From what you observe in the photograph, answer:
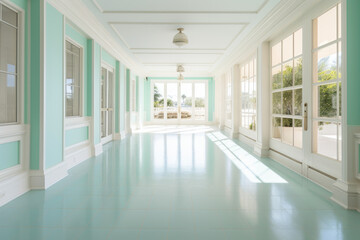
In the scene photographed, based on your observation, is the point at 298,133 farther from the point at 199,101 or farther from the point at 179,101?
the point at 179,101

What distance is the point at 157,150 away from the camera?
5.79 m

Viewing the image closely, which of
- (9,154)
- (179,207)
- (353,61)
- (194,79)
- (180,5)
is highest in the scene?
(194,79)

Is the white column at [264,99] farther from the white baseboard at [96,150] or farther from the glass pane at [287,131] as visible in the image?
the white baseboard at [96,150]

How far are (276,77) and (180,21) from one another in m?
2.21

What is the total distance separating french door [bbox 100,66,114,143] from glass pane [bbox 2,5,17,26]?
3441 mm

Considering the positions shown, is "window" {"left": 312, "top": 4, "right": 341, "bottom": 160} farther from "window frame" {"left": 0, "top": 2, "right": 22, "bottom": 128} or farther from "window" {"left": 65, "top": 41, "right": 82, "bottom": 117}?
"window" {"left": 65, "top": 41, "right": 82, "bottom": 117}

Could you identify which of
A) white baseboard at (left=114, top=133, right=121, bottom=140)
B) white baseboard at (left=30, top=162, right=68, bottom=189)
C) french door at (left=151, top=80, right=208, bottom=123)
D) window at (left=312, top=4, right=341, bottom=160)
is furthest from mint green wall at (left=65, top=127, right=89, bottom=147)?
french door at (left=151, top=80, right=208, bottom=123)

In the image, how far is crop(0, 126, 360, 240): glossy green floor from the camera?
202cm

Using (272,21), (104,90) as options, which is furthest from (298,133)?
(104,90)

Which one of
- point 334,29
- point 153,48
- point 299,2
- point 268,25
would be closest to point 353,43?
point 334,29

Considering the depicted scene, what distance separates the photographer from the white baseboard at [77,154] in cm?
410

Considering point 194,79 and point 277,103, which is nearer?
point 277,103

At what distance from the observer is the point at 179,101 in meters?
13.6

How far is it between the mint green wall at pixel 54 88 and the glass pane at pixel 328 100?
3657mm
